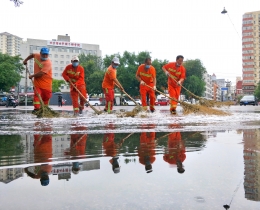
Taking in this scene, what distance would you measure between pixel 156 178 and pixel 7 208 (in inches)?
42.5

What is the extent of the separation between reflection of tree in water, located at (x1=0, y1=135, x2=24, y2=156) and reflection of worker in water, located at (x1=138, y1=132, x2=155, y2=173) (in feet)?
4.29

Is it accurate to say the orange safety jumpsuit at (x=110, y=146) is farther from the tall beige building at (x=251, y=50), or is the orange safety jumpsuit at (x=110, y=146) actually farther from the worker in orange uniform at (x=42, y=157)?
the tall beige building at (x=251, y=50)

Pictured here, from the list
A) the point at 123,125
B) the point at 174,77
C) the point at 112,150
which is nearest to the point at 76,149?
the point at 112,150

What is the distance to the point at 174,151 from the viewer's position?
3.85m

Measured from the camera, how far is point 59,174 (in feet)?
9.14

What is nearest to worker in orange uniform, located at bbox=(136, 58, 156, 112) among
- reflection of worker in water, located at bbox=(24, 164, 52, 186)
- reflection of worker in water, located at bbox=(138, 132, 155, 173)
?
reflection of worker in water, located at bbox=(138, 132, 155, 173)

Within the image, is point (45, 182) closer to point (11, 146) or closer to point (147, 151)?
point (147, 151)

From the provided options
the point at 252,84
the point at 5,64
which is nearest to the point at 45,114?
the point at 5,64

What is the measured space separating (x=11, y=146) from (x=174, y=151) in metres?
1.98

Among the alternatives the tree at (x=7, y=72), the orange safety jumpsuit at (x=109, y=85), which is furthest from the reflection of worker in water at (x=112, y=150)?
the tree at (x=7, y=72)

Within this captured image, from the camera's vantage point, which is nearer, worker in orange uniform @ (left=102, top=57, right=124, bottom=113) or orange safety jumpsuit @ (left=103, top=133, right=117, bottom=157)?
orange safety jumpsuit @ (left=103, top=133, right=117, bottom=157)

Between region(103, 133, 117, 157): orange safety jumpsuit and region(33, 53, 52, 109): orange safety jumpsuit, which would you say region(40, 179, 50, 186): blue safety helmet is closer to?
region(103, 133, 117, 157): orange safety jumpsuit

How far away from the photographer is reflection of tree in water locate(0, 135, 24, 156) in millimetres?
3886

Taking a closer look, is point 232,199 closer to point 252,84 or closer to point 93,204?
point 93,204
